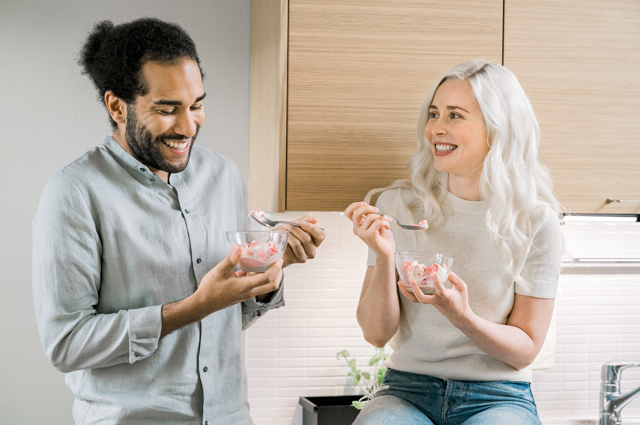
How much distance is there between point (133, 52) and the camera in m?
1.36

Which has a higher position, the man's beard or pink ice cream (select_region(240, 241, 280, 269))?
the man's beard

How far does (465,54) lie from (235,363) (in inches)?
42.3

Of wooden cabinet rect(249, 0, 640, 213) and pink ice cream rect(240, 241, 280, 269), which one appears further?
wooden cabinet rect(249, 0, 640, 213)

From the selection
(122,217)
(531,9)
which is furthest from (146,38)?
(531,9)

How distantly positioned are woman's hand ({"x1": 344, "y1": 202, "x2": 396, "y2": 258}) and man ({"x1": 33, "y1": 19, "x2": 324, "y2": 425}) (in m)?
0.11

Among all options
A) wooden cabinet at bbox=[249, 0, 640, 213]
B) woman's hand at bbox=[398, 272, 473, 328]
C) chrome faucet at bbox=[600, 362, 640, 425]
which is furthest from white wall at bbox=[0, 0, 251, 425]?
chrome faucet at bbox=[600, 362, 640, 425]

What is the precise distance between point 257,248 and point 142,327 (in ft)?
0.95

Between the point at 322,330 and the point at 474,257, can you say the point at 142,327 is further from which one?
the point at 322,330

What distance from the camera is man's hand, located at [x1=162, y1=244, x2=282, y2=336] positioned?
1.25 m

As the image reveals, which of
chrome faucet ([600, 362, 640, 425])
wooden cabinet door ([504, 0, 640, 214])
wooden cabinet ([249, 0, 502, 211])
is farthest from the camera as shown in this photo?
chrome faucet ([600, 362, 640, 425])

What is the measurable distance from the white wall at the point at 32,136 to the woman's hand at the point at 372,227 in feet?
3.37

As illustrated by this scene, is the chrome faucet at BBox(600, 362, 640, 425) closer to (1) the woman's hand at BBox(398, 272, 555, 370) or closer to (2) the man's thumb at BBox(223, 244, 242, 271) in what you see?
(1) the woman's hand at BBox(398, 272, 555, 370)

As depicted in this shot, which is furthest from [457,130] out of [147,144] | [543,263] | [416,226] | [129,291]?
[129,291]

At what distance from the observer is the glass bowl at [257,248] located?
1.25 m
